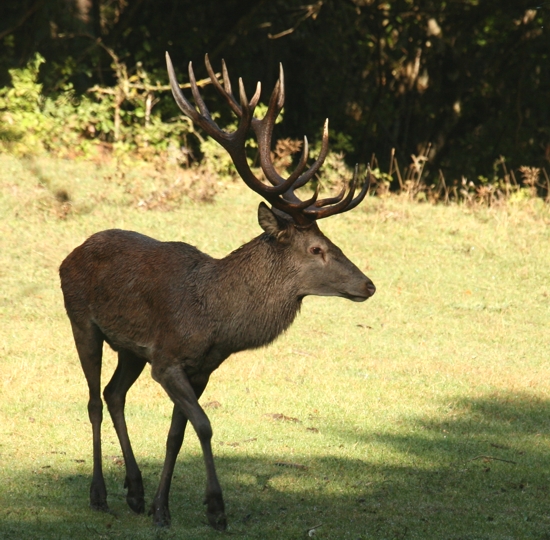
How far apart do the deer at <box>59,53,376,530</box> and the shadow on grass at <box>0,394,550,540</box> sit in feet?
0.93

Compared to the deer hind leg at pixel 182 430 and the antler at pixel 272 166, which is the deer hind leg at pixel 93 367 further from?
the antler at pixel 272 166

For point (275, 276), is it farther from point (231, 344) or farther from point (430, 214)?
point (430, 214)

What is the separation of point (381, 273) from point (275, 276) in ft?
23.6

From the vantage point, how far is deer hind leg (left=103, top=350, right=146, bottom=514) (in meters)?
6.32

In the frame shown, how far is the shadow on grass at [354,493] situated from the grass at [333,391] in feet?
0.07

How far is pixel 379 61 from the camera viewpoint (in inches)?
818

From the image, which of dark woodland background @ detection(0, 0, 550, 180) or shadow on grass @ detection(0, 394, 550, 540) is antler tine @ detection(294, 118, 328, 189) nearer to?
shadow on grass @ detection(0, 394, 550, 540)

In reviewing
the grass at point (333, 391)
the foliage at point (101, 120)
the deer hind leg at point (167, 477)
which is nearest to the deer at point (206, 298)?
the deer hind leg at point (167, 477)

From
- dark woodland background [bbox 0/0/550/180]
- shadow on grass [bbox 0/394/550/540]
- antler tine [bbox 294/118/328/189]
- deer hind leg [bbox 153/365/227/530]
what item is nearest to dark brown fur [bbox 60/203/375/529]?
deer hind leg [bbox 153/365/227/530]

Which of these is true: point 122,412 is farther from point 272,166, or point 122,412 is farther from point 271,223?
point 272,166

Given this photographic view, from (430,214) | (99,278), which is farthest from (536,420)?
(430,214)

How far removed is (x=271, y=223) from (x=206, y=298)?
624 mm

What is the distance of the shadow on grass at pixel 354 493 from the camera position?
6000 millimetres

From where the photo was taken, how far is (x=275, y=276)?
20.5 feet
